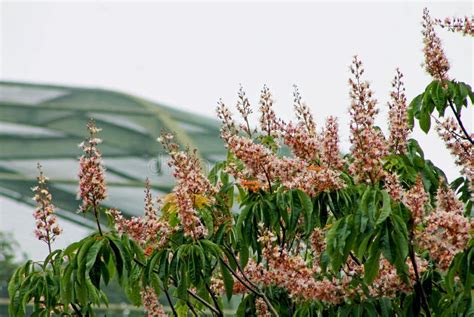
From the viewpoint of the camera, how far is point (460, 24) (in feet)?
15.5

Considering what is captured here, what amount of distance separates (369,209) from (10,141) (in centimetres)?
1390

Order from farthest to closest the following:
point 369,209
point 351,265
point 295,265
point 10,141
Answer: point 10,141 → point 351,265 → point 295,265 → point 369,209

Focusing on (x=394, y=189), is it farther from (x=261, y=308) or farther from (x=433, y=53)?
(x=261, y=308)

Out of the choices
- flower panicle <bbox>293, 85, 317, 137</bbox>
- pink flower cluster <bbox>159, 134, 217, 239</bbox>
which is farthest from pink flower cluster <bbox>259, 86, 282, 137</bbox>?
pink flower cluster <bbox>159, 134, 217, 239</bbox>

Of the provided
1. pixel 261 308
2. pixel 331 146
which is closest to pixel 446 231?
pixel 331 146

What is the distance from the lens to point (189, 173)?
4539 millimetres

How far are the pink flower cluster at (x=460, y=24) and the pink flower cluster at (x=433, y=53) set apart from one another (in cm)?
16

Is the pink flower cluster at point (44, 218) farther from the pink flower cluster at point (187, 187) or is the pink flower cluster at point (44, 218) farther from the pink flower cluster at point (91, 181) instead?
the pink flower cluster at point (187, 187)

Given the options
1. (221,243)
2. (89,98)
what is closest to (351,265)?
(221,243)

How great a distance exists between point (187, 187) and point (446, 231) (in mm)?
1155

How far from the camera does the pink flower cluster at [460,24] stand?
15.4ft

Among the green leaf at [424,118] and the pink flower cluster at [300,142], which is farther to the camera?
the green leaf at [424,118]

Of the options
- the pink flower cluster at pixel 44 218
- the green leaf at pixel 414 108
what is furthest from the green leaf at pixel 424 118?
the pink flower cluster at pixel 44 218

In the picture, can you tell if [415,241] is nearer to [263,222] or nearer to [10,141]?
[263,222]
